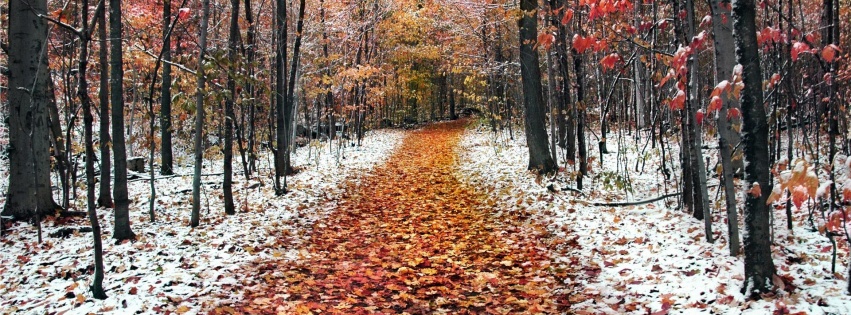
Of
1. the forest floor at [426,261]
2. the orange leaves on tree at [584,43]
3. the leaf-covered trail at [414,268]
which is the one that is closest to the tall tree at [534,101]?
the forest floor at [426,261]

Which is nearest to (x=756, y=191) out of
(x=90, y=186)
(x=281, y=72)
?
(x=90, y=186)

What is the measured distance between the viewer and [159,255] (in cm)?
577

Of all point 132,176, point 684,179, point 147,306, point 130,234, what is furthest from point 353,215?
point 132,176

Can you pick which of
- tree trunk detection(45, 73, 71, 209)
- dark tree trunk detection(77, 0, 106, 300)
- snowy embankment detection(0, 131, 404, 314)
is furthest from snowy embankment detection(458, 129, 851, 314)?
tree trunk detection(45, 73, 71, 209)

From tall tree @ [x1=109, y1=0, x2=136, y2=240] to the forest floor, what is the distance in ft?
1.17

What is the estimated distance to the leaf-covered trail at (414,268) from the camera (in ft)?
15.1

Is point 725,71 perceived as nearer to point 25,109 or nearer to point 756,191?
point 756,191

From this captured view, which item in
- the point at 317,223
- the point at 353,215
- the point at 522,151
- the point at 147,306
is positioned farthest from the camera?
the point at 522,151

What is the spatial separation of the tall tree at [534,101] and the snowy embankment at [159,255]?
490cm

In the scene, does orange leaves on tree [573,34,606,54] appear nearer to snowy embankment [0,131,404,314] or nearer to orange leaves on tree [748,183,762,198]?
orange leaves on tree [748,183,762,198]

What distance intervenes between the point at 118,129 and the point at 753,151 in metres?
7.01

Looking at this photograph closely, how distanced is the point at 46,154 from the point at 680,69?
8.76 m

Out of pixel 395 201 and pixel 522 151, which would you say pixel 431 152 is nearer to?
pixel 522 151

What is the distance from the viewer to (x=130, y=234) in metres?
6.44
